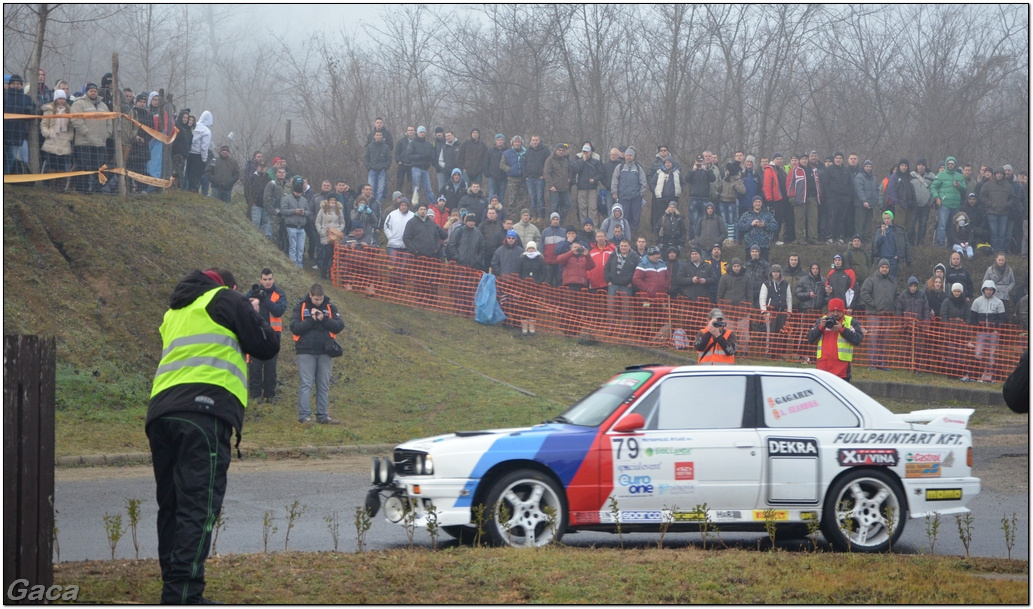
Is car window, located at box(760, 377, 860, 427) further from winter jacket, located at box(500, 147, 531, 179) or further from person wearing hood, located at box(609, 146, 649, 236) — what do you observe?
winter jacket, located at box(500, 147, 531, 179)

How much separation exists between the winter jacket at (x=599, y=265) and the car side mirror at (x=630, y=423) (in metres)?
14.1

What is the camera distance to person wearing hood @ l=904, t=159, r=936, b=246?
25.8 meters

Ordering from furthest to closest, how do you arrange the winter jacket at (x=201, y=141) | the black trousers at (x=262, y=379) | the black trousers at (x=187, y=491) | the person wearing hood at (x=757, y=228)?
the person wearing hood at (x=757, y=228)
the winter jacket at (x=201, y=141)
the black trousers at (x=262, y=379)
the black trousers at (x=187, y=491)

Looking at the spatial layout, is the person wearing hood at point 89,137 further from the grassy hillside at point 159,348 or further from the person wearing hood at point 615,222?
the person wearing hood at point 615,222

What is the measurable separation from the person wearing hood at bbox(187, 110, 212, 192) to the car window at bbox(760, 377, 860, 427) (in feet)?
55.1

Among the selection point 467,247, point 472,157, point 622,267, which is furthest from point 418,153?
point 622,267

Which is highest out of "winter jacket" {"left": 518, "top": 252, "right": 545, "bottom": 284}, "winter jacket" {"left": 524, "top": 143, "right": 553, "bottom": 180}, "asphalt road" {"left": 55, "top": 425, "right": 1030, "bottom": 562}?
"winter jacket" {"left": 524, "top": 143, "right": 553, "bottom": 180}

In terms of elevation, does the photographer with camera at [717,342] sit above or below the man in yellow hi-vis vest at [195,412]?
above

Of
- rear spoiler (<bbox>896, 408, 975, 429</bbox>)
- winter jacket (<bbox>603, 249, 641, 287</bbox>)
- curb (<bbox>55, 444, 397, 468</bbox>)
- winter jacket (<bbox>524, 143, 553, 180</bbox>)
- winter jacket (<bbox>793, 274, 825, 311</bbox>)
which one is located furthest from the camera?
winter jacket (<bbox>524, 143, 553, 180</bbox>)

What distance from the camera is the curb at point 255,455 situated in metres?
12.8

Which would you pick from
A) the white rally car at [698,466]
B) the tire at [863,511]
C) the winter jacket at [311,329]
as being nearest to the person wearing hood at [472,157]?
the winter jacket at [311,329]

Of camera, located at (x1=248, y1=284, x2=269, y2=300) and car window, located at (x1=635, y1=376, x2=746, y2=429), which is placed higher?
camera, located at (x1=248, y1=284, x2=269, y2=300)

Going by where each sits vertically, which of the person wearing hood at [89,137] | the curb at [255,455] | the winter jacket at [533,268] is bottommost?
the curb at [255,455]

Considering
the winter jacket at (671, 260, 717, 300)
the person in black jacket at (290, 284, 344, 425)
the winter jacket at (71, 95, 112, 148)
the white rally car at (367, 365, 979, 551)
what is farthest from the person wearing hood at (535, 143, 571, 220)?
the white rally car at (367, 365, 979, 551)
